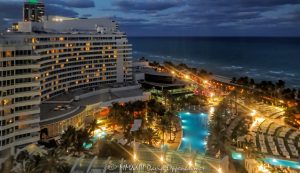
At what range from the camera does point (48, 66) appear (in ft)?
223

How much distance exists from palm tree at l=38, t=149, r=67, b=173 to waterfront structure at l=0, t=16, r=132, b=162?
10155 millimetres

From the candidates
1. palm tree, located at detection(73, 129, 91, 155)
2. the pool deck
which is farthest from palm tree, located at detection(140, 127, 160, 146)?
palm tree, located at detection(73, 129, 91, 155)

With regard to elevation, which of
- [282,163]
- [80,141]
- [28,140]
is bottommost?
[282,163]

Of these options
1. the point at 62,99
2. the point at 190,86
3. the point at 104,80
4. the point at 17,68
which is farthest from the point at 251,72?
the point at 17,68

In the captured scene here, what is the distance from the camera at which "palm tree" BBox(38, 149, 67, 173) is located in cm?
3133

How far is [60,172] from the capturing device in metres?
31.5

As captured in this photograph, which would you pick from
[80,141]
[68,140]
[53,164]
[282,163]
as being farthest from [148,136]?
[53,164]

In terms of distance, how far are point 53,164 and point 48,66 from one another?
40.2 m

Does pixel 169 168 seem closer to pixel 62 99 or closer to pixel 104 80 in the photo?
pixel 62 99

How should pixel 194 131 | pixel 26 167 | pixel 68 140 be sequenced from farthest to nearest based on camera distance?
1. pixel 194 131
2. pixel 68 140
3. pixel 26 167

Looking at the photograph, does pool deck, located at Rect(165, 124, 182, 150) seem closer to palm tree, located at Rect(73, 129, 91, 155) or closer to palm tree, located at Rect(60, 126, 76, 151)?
palm tree, located at Rect(73, 129, 91, 155)

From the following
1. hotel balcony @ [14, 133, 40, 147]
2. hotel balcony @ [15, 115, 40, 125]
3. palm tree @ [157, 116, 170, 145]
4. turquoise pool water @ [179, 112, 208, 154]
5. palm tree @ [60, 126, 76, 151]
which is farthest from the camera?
palm tree @ [157, 116, 170, 145]

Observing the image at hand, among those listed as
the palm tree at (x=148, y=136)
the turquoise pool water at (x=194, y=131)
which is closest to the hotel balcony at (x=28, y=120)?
the palm tree at (x=148, y=136)

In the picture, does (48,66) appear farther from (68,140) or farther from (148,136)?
(148,136)
